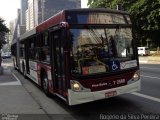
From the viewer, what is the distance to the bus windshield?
9.70 metres

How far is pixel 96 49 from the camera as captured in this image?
32.7 ft

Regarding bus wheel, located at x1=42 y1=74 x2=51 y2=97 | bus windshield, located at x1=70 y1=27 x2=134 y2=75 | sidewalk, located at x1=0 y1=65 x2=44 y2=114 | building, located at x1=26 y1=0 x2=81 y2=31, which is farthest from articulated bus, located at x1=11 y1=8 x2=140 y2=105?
building, located at x1=26 y1=0 x2=81 y2=31

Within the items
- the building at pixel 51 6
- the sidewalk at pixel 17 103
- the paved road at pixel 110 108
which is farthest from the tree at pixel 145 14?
the paved road at pixel 110 108

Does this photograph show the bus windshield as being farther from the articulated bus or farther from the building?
the building

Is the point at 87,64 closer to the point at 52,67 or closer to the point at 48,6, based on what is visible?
the point at 52,67

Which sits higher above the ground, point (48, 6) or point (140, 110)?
point (48, 6)

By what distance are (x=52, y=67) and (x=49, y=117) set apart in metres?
2.38

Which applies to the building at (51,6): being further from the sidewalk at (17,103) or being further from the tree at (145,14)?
the sidewalk at (17,103)

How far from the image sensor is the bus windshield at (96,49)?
9703 mm

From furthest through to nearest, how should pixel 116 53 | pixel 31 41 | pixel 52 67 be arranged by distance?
pixel 31 41 → pixel 52 67 → pixel 116 53

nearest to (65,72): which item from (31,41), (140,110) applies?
(140,110)

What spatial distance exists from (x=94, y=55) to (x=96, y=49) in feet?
0.58

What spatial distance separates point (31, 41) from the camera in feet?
56.0

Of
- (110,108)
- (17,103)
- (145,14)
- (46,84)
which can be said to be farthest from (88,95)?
(145,14)
